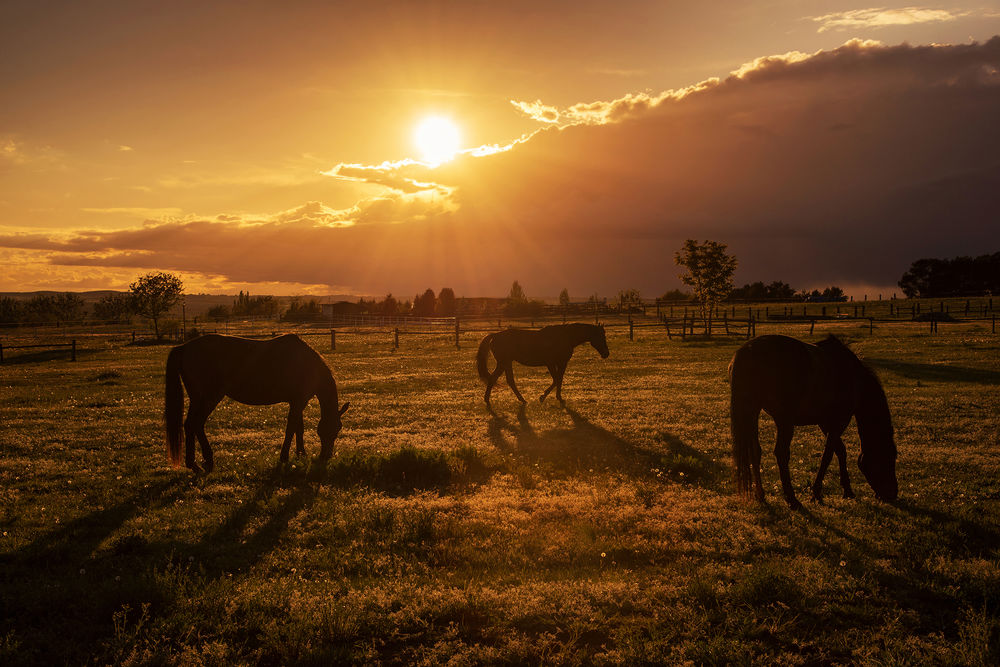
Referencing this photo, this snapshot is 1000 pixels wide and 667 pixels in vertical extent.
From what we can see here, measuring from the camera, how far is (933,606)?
18.4 feet

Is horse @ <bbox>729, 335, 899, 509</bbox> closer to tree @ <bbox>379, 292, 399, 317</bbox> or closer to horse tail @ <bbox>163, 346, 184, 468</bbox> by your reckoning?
horse tail @ <bbox>163, 346, 184, 468</bbox>

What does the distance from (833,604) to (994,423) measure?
12113 mm

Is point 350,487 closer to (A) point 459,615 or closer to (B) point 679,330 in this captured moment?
(A) point 459,615

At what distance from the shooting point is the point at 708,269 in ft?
175

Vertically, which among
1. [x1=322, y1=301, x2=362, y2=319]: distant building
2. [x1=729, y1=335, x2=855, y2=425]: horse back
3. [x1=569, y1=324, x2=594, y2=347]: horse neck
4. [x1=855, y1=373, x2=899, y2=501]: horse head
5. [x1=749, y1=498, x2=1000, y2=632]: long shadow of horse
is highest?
[x1=322, y1=301, x2=362, y2=319]: distant building

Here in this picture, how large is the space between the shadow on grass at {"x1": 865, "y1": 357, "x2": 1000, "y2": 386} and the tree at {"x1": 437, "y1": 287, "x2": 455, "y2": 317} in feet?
278

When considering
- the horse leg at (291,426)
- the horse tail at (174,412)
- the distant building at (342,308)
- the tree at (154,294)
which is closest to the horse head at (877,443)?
the horse leg at (291,426)

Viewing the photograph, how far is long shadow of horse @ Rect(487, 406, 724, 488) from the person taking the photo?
1044cm

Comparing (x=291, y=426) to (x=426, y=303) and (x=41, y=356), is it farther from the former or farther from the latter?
(x=426, y=303)

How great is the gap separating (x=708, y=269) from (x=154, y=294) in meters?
62.1

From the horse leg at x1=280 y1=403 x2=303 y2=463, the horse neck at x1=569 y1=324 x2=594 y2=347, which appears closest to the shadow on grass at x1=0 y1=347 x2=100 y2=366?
the horse leg at x1=280 y1=403 x2=303 y2=463

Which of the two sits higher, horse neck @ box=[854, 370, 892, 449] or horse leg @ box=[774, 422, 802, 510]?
horse neck @ box=[854, 370, 892, 449]

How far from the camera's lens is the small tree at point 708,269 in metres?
53.3

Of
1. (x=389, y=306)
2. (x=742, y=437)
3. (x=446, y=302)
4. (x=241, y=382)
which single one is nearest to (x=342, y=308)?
(x=389, y=306)
